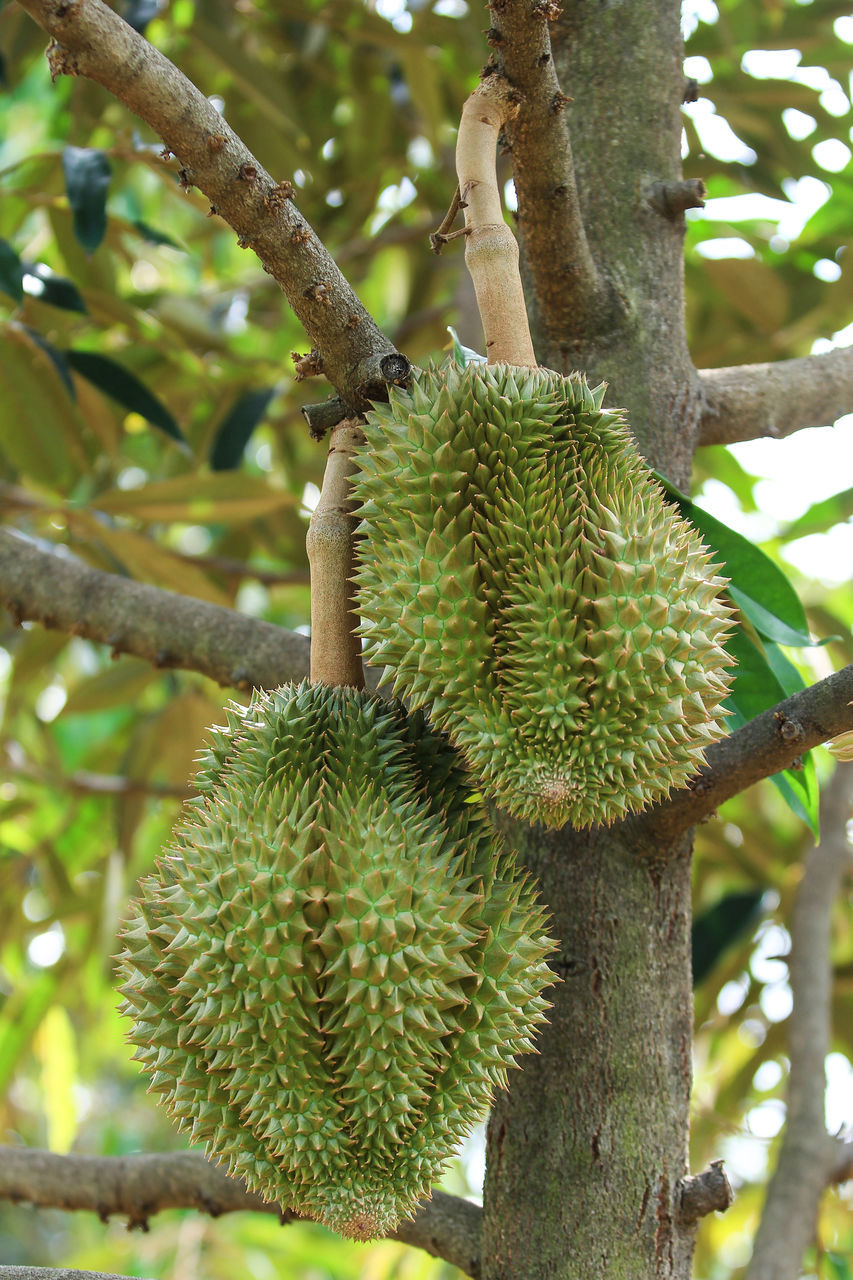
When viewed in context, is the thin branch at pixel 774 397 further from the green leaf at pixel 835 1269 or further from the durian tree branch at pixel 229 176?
the green leaf at pixel 835 1269

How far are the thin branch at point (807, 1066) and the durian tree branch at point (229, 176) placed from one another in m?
1.52

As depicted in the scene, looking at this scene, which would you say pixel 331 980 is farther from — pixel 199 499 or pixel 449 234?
pixel 199 499

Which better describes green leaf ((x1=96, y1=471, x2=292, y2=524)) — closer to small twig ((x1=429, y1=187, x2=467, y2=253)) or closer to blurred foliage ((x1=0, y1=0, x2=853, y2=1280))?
blurred foliage ((x1=0, y1=0, x2=853, y2=1280))

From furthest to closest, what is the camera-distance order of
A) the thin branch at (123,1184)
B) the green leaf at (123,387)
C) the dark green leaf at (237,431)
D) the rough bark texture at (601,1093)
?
the dark green leaf at (237,431), the green leaf at (123,387), the thin branch at (123,1184), the rough bark texture at (601,1093)

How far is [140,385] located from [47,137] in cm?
167

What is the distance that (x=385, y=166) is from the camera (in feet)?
9.80

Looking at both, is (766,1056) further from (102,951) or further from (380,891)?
(380,891)

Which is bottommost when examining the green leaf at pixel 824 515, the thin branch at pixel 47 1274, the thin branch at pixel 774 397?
the thin branch at pixel 47 1274

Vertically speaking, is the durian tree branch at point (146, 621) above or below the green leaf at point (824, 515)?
below

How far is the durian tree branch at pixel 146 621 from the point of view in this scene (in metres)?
1.47

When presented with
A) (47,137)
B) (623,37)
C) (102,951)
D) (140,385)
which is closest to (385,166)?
(47,137)

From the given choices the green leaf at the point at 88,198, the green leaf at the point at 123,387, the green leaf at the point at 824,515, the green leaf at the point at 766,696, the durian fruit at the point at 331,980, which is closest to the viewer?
the durian fruit at the point at 331,980

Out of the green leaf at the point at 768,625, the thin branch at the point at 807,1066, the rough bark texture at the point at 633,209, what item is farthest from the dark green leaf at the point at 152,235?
the thin branch at the point at 807,1066

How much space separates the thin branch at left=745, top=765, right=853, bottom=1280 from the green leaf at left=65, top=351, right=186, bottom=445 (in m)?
1.48
